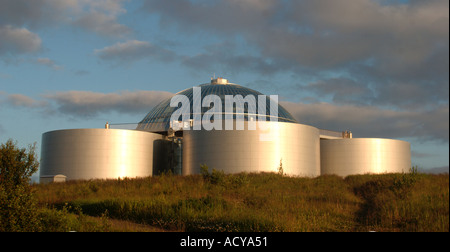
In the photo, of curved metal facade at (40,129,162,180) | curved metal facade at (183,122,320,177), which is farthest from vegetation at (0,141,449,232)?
curved metal facade at (40,129,162,180)

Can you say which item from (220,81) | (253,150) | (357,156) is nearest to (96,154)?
(253,150)

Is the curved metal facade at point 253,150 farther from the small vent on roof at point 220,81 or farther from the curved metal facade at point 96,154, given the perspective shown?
the small vent on roof at point 220,81

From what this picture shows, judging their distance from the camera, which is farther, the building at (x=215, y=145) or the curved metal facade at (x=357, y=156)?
the curved metal facade at (x=357, y=156)

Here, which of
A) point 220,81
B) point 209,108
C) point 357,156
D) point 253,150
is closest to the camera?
point 253,150

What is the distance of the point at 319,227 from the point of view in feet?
64.7

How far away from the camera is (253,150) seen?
171ft

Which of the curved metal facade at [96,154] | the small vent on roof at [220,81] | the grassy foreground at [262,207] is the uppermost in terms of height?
the small vent on roof at [220,81]

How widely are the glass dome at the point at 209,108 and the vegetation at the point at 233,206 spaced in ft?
94.2

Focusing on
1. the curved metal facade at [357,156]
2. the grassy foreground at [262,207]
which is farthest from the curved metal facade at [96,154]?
the curved metal facade at [357,156]

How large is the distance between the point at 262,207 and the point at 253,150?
91.1 ft

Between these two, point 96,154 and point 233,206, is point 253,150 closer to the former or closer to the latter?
point 96,154

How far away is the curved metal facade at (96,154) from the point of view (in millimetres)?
55812
